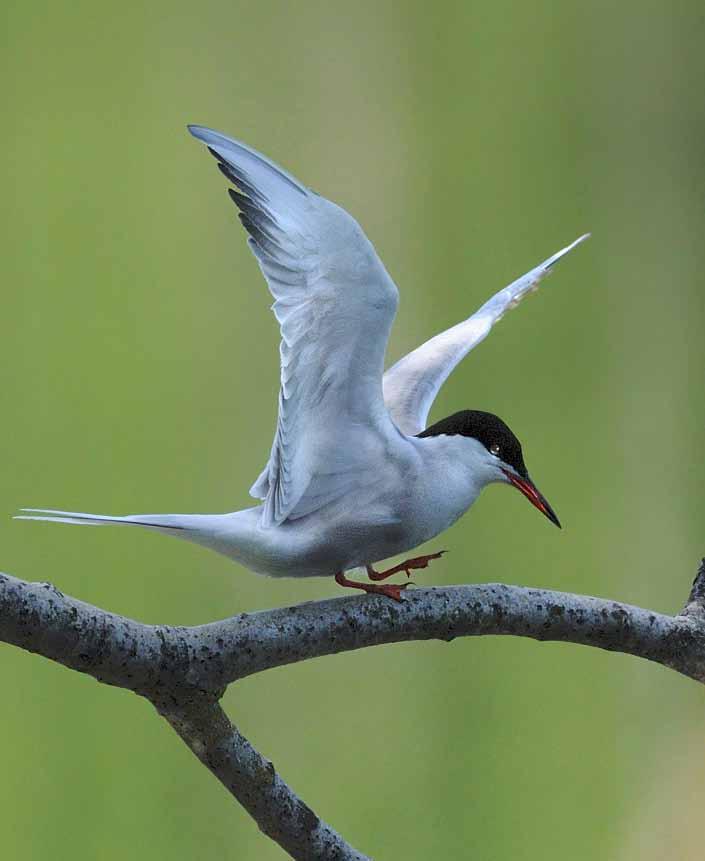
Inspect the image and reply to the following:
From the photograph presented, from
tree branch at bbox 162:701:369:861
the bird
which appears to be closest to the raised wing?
the bird

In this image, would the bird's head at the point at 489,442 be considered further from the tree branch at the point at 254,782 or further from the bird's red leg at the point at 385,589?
the tree branch at the point at 254,782

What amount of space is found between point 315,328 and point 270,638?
26 cm

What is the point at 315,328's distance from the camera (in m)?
1.03

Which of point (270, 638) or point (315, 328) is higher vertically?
point (315, 328)

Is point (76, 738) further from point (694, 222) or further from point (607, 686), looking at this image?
point (694, 222)

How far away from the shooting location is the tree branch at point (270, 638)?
869 millimetres

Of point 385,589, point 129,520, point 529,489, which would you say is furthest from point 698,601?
point 129,520

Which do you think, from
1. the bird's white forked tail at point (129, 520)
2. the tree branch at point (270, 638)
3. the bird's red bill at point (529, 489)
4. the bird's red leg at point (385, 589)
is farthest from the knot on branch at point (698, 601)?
the bird's white forked tail at point (129, 520)

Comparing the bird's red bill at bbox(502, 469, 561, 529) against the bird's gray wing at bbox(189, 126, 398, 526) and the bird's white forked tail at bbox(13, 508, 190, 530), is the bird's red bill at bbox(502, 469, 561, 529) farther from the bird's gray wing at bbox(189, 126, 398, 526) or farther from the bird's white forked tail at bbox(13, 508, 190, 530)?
the bird's white forked tail at bbox(13, 508, 190, 530)

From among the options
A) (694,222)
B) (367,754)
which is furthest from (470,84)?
(367,754)

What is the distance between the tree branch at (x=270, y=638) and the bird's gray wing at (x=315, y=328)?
120 millimetres

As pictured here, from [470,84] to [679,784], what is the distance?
144 cm

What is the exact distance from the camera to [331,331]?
3.39ft

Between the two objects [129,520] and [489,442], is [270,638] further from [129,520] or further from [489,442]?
[489,442]
